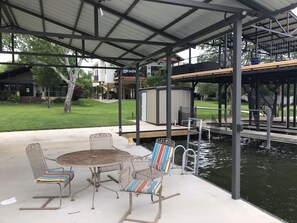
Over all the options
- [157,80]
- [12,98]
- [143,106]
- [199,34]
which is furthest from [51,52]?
[199,34]

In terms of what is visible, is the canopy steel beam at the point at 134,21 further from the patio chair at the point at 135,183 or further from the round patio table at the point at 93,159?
the patio chair at the point at 135,183

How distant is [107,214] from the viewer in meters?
3.25

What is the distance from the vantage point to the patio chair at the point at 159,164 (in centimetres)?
341

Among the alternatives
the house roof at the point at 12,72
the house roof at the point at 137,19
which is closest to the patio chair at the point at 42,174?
the house roof at the point at 137,19

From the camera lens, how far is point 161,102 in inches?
513

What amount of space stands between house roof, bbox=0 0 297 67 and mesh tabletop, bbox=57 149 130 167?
6.89 ft

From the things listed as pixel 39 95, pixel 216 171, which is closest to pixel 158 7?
pixel 216 171

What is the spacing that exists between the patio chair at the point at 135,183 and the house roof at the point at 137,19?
2126 mm

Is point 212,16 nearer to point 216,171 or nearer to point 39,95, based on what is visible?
point 216,171

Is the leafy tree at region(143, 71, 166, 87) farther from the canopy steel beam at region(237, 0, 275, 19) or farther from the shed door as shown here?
the canopy steel beam at region(237, 0, 275, 19)

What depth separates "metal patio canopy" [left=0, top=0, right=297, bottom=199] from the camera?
3.62m

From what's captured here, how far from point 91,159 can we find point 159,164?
95 cm

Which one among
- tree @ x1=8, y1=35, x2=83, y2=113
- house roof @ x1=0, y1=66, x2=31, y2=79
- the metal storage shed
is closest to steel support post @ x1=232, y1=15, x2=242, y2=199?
the metal storage shed

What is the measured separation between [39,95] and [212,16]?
2889 centimetres
